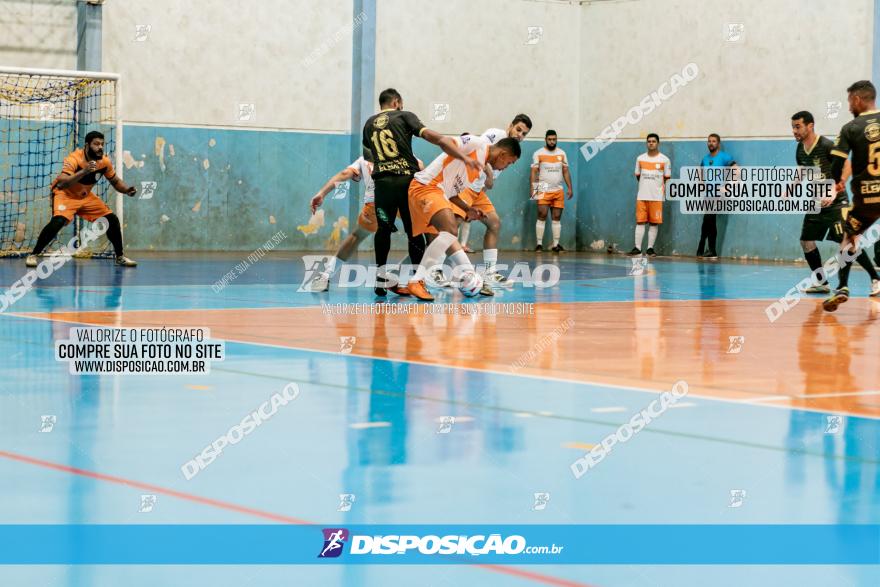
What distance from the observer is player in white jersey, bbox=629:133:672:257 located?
1059 inches

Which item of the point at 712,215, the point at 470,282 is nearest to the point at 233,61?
the point at 712,215

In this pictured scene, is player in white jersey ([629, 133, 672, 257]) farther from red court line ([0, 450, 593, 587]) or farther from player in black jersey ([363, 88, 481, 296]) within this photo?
red court line ([0, 450, 593, 587])

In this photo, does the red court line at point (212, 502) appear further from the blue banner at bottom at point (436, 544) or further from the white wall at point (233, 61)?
the white wall at point (233, 61)

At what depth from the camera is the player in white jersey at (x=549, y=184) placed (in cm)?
2794

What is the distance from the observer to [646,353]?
9484mm

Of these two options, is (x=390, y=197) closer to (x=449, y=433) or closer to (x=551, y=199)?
(x=449, y=433)

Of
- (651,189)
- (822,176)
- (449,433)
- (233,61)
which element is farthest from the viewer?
(651,189)

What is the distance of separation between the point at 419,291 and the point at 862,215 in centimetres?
442

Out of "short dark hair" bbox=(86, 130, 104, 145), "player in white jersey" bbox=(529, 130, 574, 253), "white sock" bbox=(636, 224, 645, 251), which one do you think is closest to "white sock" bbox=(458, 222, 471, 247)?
"player in white jersey" bbox=(529, 130, 574, 253)

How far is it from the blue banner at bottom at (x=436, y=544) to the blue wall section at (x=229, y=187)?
65.9 ft

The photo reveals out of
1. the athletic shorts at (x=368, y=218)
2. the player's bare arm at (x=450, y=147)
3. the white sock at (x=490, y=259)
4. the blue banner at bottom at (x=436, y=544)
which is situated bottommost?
the blue banner at bottom at (x=436, y=544)

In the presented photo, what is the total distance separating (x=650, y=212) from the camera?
2717 centimetres

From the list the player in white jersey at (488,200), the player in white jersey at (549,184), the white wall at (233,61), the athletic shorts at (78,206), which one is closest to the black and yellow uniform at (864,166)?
the player in white jersey at (488,200)
